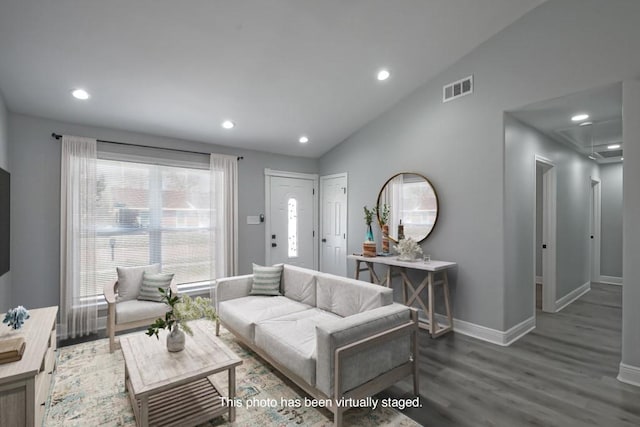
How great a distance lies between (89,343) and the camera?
3.38m

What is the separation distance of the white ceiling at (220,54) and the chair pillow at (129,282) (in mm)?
1827

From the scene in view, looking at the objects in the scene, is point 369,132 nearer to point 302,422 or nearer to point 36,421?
point 302,422

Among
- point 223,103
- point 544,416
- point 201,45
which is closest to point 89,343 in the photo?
point 223,103

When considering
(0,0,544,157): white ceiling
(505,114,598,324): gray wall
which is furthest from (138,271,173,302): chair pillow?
(505,114,598,324): gray wall

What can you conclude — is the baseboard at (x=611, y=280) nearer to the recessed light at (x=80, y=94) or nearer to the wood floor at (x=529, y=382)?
the wood floor at (x=529, y=382)

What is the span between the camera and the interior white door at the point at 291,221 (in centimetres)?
538

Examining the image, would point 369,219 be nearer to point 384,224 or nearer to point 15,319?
point 384,224

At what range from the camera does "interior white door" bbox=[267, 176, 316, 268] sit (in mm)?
5382

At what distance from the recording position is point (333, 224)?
5.57m

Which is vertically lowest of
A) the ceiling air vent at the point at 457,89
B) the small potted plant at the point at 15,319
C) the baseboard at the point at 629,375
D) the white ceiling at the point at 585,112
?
the baseboard at the point at 629,375

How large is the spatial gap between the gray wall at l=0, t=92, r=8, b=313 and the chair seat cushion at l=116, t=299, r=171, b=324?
0.96m

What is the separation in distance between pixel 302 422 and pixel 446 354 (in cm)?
170

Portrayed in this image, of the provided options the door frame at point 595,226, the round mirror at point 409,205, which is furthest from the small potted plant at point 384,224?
the door frame at point 595,226

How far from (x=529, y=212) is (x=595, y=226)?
386cm
